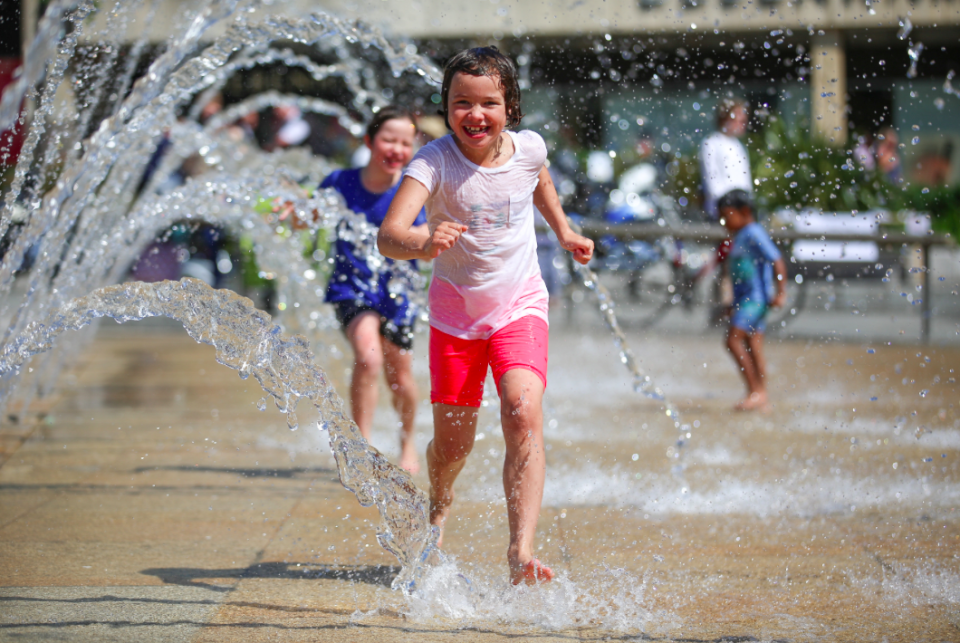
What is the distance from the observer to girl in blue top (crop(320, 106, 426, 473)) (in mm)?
4172

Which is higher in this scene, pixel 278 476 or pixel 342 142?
pixel 342 142

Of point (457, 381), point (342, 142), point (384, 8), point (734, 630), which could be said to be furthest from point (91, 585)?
point (384, 8)

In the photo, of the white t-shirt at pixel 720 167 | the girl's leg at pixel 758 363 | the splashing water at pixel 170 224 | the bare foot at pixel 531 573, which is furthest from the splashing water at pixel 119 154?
the white t-shirt at pixel 720 167

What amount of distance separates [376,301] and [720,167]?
5.26 m

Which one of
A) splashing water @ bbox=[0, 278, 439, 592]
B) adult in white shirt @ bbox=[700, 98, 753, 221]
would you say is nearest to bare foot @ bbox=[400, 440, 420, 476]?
splashing water @ bbox=[0, 278, 439, 592]

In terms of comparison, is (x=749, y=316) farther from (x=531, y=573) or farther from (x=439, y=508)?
(x=531, y=573)

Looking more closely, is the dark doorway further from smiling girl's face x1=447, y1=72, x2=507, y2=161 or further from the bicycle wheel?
A: smiling girl's face x1=447, y1=72, x2=507, y2=161

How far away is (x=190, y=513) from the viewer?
383cm

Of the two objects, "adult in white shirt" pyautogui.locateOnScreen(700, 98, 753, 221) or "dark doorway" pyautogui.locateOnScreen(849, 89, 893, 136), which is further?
"dark doorway" pyautogui.locateOnScreen(849, 89, 893, 136)

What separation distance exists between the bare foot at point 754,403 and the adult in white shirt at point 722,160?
2560 mm

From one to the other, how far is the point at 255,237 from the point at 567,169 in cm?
832

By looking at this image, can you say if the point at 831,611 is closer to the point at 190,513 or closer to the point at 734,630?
the point at 734,630

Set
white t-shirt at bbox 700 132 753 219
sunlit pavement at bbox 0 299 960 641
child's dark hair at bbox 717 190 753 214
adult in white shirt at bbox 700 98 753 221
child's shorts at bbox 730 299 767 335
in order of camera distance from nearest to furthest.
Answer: sunlit pavement at bbox 0 299 960 641 → child's shorts at bbox 730 299 767 335 → child's dark hair at bbox 717 190 753 214 → adult in white shirt at bbox 700 98 753 221 → white t-shirt at bbox 700 132 753 219

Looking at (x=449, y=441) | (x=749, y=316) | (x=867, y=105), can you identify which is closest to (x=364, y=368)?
(x=449, y=441)
